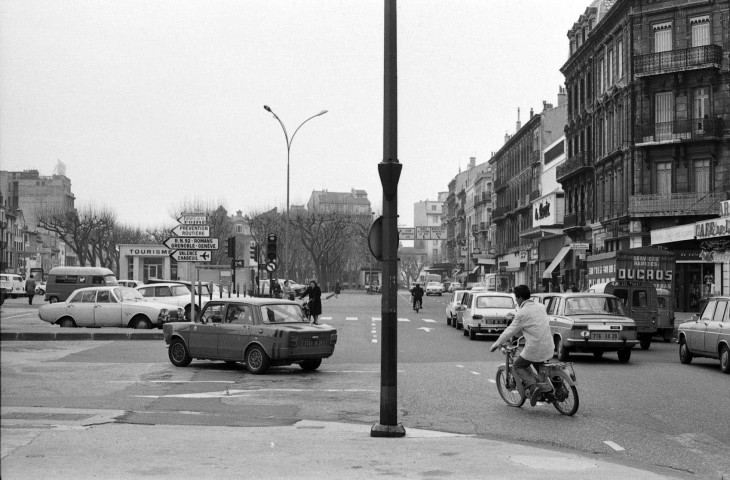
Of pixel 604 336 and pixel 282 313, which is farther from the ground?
pixel 282 313

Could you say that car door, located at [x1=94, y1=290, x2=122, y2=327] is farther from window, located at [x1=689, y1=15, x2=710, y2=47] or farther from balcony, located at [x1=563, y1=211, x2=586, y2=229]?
balcony, located at [x1=563, y1=211, x2=586, y2=229]

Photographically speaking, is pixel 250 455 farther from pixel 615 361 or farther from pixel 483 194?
pixel 483 194

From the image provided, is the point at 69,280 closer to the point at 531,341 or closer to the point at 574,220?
the point at 574,220

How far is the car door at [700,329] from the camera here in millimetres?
19656

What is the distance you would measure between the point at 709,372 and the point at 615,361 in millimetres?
2900

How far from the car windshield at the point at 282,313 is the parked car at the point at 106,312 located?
38.9ft

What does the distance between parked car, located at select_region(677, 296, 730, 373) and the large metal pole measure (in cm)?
1061

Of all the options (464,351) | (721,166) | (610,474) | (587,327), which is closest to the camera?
(610,474)

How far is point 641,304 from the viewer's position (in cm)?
2761

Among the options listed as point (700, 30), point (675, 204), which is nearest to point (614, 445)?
point (675, 204)

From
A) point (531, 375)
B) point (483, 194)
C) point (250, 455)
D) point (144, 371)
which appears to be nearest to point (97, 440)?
point (250, 455)

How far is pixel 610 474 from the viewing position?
322 inches

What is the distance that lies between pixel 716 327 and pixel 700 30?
109 feet

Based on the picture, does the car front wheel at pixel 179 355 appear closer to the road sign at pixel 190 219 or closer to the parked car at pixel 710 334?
the road sign at pixel 190 219
